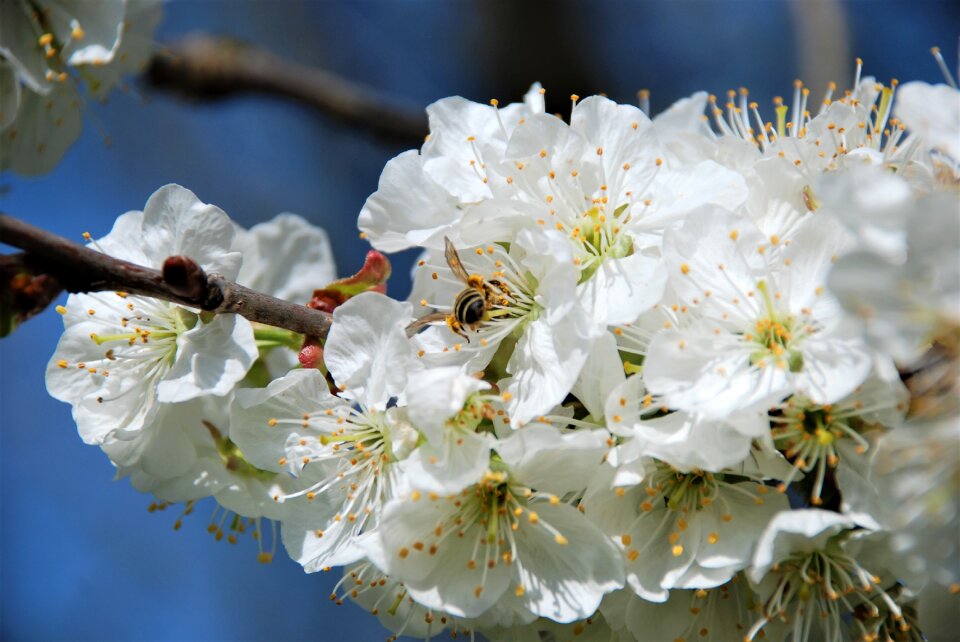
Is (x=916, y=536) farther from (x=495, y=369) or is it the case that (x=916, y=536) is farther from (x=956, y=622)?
(x=495, y=369)

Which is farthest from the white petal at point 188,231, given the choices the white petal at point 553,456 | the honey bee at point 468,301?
the white petal at point 553,456

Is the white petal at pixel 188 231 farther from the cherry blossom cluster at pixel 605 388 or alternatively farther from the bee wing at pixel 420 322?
the bee wing at pixel 420 322

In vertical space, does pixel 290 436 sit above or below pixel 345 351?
below

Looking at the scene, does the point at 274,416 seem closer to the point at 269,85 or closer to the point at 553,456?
the point at 553,456

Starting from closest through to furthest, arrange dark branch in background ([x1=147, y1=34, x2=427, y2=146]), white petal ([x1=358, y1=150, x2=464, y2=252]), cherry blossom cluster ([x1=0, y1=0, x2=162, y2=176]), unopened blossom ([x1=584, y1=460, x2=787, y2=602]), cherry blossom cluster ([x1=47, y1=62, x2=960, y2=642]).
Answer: cherry blossom cluster ([x1=47, y1=62, x2=960, y2=642]) → unopened blossom ([x1=584, y1=460, x2=787, y2=602]) → white petal ([x1=358, y1=150, x2=464, y2=252]) → cherry blossom cluster ([x1=0, y1=0, x2=162, y2=176]) → dark branch in background ([x1=147, y1=34, x2=427, y2=146])

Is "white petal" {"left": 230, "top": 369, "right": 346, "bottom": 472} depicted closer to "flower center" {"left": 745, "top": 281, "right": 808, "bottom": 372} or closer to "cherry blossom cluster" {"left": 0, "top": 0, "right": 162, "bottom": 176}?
"flower center" {"left": 745, "top": 281, "right": 808, "bottom": 372}

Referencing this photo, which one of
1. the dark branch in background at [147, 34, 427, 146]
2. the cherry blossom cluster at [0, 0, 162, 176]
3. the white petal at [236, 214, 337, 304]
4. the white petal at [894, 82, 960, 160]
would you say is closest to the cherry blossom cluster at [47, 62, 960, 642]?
the white petal at [894, 82, 960, 160]

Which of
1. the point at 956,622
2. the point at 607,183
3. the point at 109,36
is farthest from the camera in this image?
the point at 109,36

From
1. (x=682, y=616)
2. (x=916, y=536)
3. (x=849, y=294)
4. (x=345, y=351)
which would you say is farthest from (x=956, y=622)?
(x=345, y=351)
